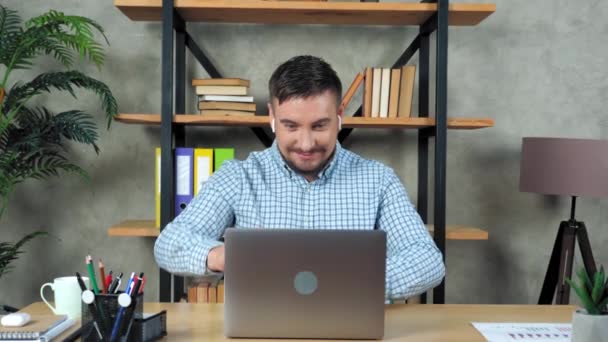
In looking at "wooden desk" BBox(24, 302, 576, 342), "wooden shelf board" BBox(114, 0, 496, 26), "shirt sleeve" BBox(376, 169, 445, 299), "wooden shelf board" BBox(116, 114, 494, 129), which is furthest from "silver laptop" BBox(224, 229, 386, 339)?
"wooden shelf board" BBox(114, 0, 496, 26)

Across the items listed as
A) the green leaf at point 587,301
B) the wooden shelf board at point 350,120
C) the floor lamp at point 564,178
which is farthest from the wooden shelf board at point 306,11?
the green leaf at point 587,301

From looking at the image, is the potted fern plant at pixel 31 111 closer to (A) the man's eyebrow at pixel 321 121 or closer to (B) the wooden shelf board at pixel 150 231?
(B) the wooden shelf board at pixel 150 231

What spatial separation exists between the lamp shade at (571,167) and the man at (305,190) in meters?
0.96

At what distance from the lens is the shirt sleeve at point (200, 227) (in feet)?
5.57

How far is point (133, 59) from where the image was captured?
125 inches

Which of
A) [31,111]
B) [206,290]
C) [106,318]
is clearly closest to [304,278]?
[106,318]

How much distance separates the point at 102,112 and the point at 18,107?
450 mm

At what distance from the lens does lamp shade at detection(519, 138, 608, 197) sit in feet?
8.85

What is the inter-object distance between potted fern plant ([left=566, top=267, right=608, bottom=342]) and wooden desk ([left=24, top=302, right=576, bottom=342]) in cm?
21

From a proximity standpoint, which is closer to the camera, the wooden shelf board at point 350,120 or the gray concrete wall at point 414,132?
the wooden shelf board at point 350,120

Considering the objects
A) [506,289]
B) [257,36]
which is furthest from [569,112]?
[257,36]

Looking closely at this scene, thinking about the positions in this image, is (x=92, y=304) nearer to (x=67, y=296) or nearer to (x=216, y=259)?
(x=67, y=296)

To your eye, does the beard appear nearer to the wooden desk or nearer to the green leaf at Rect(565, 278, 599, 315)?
the wooden desk

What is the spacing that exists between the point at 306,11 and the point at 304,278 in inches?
69.4
